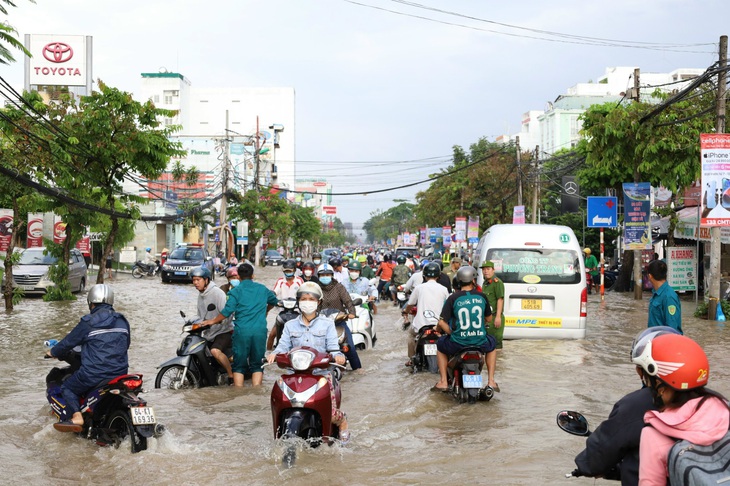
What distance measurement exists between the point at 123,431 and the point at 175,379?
2.78 meters

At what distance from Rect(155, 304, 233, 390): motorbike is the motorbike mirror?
6599mm

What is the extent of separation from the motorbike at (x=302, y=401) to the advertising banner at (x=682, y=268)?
1744 cm

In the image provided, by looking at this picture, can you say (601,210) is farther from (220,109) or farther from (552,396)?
(220,109)

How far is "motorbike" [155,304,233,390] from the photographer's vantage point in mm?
9734

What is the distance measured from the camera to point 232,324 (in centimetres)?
1033

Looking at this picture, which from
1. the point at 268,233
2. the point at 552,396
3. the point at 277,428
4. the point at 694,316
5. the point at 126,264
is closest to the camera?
the point at 277,428

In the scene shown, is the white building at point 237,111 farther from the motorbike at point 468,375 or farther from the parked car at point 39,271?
the motorbike at point 468,375

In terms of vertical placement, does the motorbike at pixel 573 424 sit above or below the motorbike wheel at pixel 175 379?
above

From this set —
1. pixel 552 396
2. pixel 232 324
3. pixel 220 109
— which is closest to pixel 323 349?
pixel 232 324

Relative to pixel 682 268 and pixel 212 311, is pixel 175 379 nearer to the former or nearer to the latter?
pixel 212 311

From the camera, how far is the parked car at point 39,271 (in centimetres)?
2566

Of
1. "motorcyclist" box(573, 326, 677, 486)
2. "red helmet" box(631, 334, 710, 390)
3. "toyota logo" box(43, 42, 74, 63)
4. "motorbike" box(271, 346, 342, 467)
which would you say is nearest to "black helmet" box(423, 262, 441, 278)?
"motorbike" box(271, 346, 342, 467)

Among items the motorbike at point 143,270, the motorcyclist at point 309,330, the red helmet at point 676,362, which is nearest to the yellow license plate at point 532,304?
the motorcyclist at point 309,330

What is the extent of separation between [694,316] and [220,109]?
11309cm
